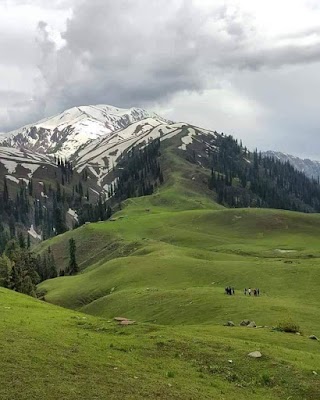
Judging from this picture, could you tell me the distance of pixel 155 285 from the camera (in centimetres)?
9219

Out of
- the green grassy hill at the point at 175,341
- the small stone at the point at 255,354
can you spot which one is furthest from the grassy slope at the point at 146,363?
the small stone at the point at 255,354

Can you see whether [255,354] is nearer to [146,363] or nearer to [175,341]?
[175,341]

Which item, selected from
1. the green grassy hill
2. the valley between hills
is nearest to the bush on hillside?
the valley between hills

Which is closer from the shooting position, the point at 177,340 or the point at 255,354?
the point at 255,354

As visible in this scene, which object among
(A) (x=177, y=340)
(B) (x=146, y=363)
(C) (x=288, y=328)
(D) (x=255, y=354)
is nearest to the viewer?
(B) (x=146, y=363)

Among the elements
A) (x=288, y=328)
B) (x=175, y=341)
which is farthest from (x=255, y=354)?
(x=288, y=328)

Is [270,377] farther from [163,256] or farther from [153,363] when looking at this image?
[163,256]

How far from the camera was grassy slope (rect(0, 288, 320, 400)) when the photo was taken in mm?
26906

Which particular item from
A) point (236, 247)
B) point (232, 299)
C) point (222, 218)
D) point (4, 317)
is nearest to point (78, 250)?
point (222, 218)

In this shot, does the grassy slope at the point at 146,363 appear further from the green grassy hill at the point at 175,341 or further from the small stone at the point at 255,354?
the small stone at the point at 255,354

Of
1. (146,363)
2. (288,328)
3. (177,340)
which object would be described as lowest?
(288,328)

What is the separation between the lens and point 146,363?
32750mm

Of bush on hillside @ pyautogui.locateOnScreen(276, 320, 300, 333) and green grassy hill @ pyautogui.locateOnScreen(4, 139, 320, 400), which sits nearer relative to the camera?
green grassy hill @ pyautogui.locateOnScreen(4, 139, 320, 400)

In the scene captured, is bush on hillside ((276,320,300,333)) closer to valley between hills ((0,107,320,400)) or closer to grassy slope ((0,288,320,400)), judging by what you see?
valley between hills ((0,107,320,400))
